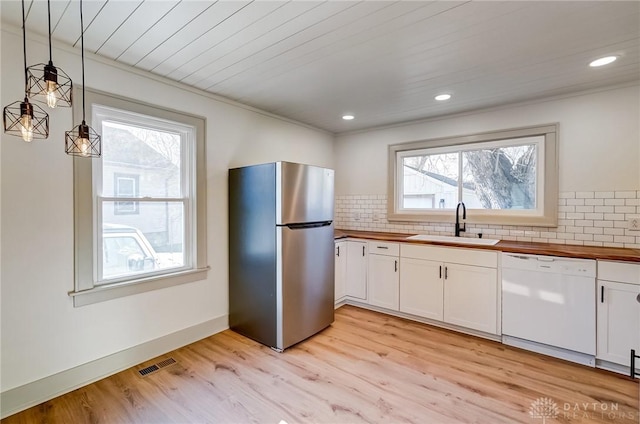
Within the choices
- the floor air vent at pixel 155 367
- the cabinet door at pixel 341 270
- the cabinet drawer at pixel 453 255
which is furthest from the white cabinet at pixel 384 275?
the floor air vent at pixel 155 367

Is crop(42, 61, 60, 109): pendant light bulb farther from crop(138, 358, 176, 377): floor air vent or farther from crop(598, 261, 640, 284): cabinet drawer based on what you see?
crop(598, 261, 640, 284): cabinet drawer

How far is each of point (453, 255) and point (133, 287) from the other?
2.87 metres

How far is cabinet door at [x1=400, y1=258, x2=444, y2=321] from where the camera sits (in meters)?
3.09

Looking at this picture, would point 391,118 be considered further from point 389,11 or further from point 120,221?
point 120,221

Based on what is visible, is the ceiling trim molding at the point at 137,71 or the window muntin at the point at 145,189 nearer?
the ceiling trim molding at the point at 137,71

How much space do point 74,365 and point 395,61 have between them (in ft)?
10.3

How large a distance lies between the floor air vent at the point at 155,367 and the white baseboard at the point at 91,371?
124mm

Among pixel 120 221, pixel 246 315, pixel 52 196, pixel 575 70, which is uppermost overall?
pixel 575 70

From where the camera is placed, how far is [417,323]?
325cm

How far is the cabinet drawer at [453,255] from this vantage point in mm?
2807

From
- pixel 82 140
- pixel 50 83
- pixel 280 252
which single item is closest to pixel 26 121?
pixel 50 83

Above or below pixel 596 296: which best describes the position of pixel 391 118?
above

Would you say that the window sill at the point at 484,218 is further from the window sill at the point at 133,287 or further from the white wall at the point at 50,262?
the white wall at the point at 50,262

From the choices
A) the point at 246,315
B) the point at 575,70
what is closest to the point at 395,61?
the point at 575,70
